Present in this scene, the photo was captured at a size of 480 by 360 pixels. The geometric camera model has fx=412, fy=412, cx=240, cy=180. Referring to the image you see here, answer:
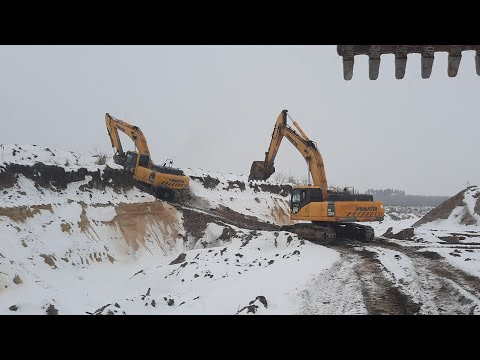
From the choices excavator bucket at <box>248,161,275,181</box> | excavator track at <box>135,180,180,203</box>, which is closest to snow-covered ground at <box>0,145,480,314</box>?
excavator track at <box>135,180,180,203</box>

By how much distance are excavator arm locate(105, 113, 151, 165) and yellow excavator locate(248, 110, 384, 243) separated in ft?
30.9

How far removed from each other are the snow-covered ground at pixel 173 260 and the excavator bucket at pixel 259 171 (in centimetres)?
284

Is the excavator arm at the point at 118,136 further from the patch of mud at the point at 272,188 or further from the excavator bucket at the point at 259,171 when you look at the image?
the patch of mud at the point at 272,188

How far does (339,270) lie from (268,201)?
75.7ft

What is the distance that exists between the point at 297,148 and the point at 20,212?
11623mm

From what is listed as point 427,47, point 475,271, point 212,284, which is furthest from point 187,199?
point 427,47

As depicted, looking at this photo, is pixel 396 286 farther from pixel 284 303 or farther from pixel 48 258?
pixel 48 258

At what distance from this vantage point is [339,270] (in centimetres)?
1100

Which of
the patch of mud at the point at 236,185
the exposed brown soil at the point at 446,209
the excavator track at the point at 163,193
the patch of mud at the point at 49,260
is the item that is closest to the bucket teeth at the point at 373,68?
the patch of mud at the point at 49,260

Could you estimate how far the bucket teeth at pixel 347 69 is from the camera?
493 centimetres

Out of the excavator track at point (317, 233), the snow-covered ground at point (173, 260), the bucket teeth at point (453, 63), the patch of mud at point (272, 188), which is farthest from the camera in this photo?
the patch of mud at point (272, 188)

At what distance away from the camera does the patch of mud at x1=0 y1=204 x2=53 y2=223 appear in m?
15.3

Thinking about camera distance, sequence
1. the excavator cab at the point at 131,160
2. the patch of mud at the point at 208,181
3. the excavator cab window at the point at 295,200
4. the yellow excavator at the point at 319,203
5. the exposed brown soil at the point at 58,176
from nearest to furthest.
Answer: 1. the yellow excavator at the point at 319,203
2. the excavator cab window at the point at 295,200
3. the exposed brown soil at the point at 58,176
4. the excavator cab at the point at 131,160
5. the patch of mud at the point at 208,181
